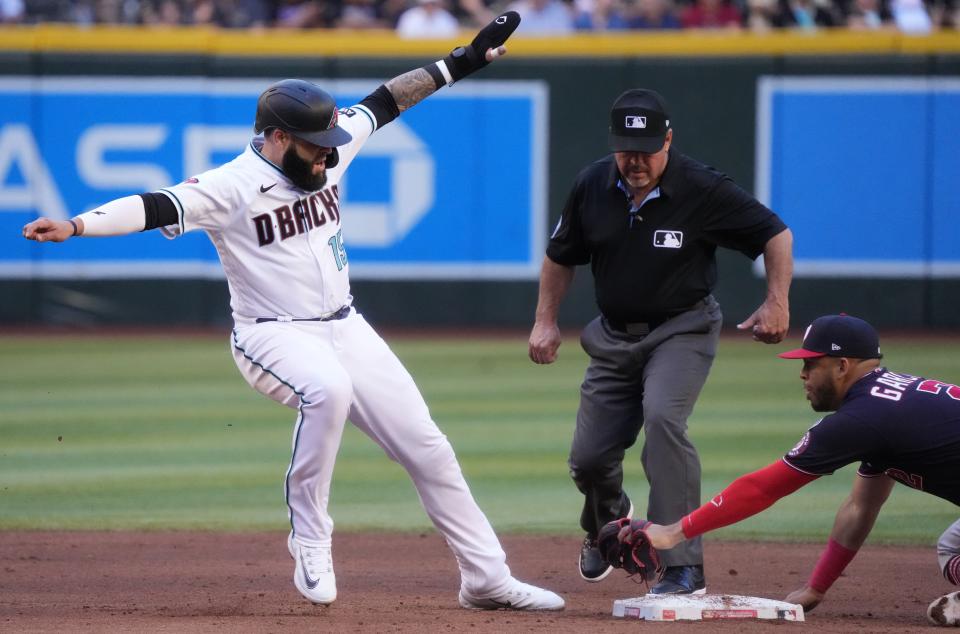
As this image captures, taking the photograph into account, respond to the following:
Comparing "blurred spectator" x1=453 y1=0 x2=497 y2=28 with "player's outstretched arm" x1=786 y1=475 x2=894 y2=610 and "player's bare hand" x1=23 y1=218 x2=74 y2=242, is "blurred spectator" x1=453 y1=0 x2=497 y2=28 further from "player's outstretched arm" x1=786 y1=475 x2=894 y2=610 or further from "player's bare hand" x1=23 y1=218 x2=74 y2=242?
"player's bare hand" x1=23 y1=218 x2=74 y2=242

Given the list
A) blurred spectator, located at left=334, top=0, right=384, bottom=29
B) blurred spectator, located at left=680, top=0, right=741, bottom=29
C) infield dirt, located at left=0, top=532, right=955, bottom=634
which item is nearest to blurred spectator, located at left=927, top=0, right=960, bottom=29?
blurred spectator, located at left=680, top=0, right=741, bottom=29

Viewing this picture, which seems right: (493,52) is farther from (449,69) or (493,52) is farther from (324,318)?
→ (324,318)

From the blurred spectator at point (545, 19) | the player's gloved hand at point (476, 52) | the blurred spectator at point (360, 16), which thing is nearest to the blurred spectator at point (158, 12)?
the blurred spectator at point (360, 16)

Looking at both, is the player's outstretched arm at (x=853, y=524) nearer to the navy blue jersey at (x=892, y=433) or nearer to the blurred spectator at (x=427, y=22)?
the navy blue jersey at (x=892, y=433)

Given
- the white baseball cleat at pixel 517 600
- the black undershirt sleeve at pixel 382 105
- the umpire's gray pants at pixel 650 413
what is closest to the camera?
the white baseball cleat at pixel 517 600

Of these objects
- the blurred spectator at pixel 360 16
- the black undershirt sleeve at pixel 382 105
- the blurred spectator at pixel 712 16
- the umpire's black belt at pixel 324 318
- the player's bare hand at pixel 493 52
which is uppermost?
the player's bare hand at pixel 493 52
